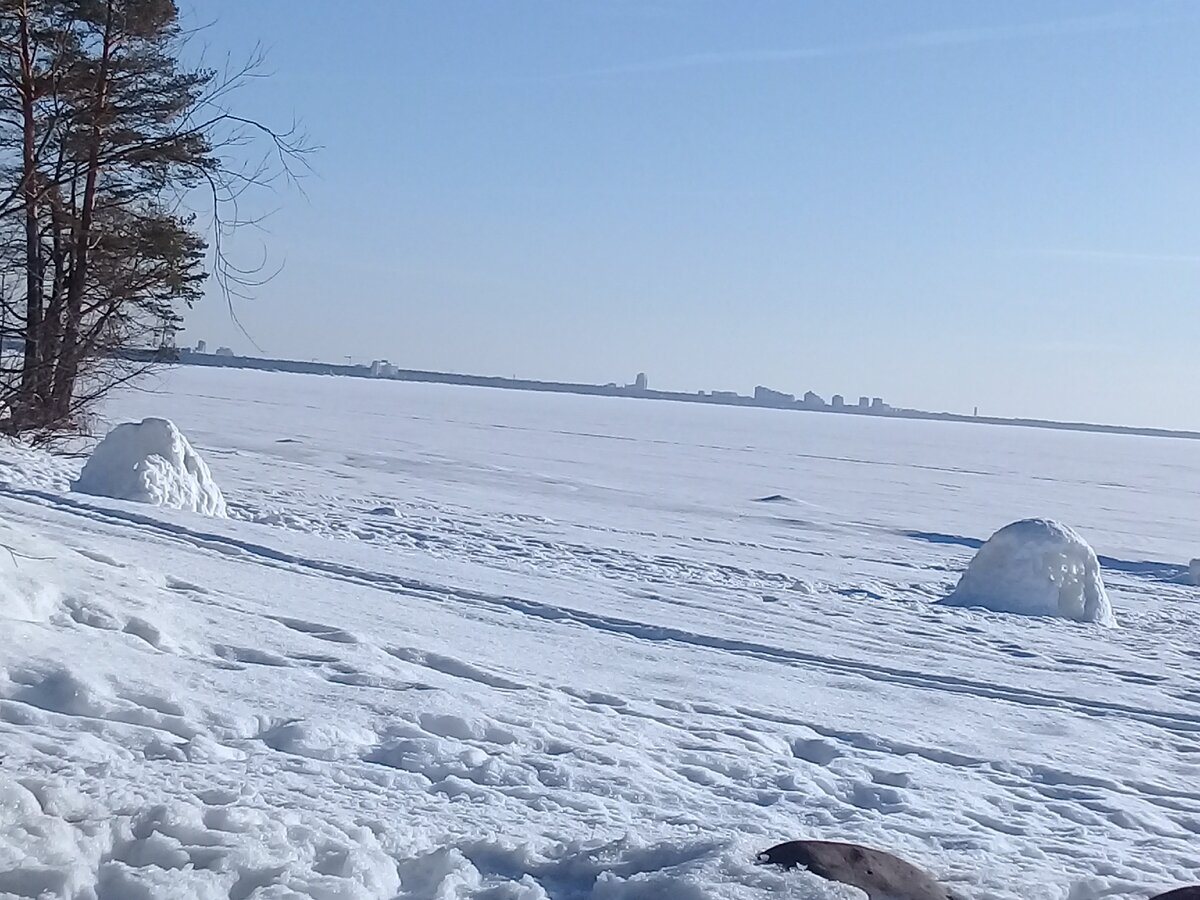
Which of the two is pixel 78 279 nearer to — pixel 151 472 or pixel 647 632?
pixel 647 632

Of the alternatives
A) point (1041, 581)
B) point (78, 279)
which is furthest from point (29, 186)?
point (1041, 581)

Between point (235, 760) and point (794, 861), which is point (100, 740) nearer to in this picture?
point (235, 760)

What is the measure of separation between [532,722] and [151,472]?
9957 millimetres

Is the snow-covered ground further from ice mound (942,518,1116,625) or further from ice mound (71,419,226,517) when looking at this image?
ice mound (71,419,226,517)

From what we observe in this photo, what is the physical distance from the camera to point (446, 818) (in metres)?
4.88

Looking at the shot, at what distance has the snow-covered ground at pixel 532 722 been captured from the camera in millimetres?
4414

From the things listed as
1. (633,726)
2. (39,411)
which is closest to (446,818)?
(633,726)

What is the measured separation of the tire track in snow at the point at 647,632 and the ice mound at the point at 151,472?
8.32 ft

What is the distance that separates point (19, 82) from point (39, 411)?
1.70m

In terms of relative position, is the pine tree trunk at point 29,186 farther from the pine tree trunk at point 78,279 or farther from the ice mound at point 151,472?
the ice mound at point 151,472

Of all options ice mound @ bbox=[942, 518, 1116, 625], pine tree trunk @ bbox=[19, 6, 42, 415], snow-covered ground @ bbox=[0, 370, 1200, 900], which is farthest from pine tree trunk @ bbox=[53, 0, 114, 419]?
ice mound @ bbox=[942, 518, 1116, 625]

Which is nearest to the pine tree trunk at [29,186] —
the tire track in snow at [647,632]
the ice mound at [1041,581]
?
the tire track in snow at [647,632]

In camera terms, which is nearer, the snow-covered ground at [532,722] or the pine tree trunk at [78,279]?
the snow-covered ground at [532,722]

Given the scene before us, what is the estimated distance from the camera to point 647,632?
9.60 meters
